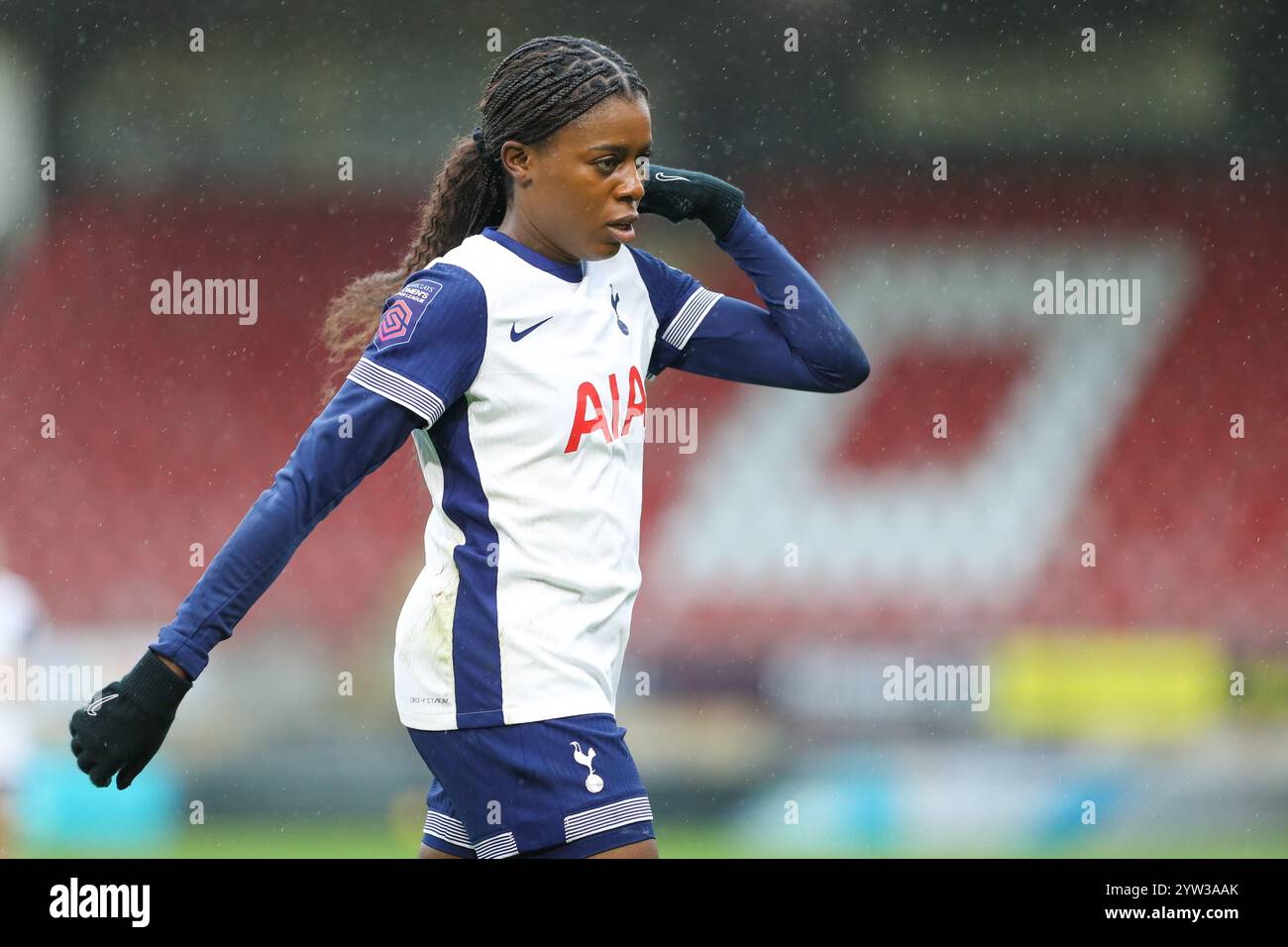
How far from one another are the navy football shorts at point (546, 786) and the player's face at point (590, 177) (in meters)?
0.64

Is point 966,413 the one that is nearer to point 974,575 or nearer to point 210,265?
point 974,575

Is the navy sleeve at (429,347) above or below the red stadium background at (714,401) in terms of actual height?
below

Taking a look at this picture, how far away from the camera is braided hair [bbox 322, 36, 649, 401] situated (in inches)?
87.5

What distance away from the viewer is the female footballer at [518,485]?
6.78 ft

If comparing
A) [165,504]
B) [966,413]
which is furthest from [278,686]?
[966,413]

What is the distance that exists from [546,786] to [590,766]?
6cm

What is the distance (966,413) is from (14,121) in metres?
A: 5.43

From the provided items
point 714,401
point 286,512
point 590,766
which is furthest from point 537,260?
point 714,401

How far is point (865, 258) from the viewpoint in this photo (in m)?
9.34

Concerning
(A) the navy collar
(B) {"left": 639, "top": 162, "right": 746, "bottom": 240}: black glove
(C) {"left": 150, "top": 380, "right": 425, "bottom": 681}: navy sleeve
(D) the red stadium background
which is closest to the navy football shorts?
(C) {"left": 150, "top": 380, "right": 425, "bottom": 681}: navy sleeve

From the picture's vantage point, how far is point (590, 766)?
212 cm

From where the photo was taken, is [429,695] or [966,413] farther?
[966,413]

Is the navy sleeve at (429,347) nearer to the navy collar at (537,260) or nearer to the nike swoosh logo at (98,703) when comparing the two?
the navy collar at (537,260)

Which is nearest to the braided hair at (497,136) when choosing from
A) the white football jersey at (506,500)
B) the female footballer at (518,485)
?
the female footballer at (518,485)
